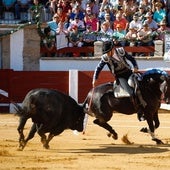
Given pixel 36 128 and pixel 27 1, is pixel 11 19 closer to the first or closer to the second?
pixel 27 1

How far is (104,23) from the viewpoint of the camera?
17203mm

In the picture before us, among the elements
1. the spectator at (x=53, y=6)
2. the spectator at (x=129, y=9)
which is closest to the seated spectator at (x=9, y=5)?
the spectator at (x=53, y=6)

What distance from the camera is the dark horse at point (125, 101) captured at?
1092cm

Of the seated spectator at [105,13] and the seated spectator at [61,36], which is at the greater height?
the seated spectator at [105,13]

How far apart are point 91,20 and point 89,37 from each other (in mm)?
451

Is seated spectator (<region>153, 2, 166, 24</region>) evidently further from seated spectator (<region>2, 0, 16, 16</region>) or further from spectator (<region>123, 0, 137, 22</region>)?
seated spectator (<region>2, 0, 16, 16</region>)

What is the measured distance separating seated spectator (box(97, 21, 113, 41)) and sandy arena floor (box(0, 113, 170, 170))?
14.7 ft

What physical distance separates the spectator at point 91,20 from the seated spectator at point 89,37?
0.12m

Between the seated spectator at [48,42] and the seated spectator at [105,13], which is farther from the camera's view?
the seated spectator at [48,42]

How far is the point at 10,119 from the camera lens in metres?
15.4

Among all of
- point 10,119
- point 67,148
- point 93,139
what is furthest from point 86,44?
point 67,148

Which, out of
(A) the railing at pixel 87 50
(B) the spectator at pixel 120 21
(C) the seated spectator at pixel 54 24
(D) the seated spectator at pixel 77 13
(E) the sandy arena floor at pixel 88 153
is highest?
(D) the seated spectator at pixel 77 13

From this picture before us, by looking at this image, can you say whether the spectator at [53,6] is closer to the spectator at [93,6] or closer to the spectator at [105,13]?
the spectator at [93,6]

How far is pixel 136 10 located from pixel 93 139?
277 inches
